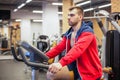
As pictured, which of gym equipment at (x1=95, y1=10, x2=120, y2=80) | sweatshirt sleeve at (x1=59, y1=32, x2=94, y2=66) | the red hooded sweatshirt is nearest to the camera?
sweatshirt sleeve at (x1=59, y1=32, x2=94, y2=66)

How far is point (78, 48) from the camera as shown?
7.84ft

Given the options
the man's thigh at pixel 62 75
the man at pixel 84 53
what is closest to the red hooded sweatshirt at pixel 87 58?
the man at pixel 84 53

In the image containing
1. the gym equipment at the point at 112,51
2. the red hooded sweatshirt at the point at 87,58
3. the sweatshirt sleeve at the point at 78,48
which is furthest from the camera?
the gym equipment at the point at 112,51

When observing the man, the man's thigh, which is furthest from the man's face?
the man's thigh

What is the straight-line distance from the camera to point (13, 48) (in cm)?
242

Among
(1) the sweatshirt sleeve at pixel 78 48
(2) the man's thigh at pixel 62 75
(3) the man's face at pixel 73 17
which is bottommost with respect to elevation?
(2) the man's thigh at pixel 62 75

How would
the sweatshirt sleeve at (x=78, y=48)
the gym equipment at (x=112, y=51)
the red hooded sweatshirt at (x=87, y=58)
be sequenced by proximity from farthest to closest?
1. the gym equipment at (x=112, y=51)
2. the red hooded sweatshirt at (x=87, y=58)
3. the sweatshirt sleeve at (x=78, y=48)

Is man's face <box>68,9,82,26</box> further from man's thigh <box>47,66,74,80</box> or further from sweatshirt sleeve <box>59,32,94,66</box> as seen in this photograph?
man's thigh <box>47,66,74,80</box>

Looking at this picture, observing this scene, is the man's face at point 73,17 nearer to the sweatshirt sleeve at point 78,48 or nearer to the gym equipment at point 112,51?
the sweatshirt sleeve at point 78,48

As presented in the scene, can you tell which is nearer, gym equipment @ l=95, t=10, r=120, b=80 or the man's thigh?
the man's thigh

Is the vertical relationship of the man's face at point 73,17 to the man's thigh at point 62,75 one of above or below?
above

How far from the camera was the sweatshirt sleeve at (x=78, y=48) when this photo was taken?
2268 mm

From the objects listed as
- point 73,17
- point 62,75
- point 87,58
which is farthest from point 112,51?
point 62,75

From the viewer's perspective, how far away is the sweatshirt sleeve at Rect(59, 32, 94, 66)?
2268mm
